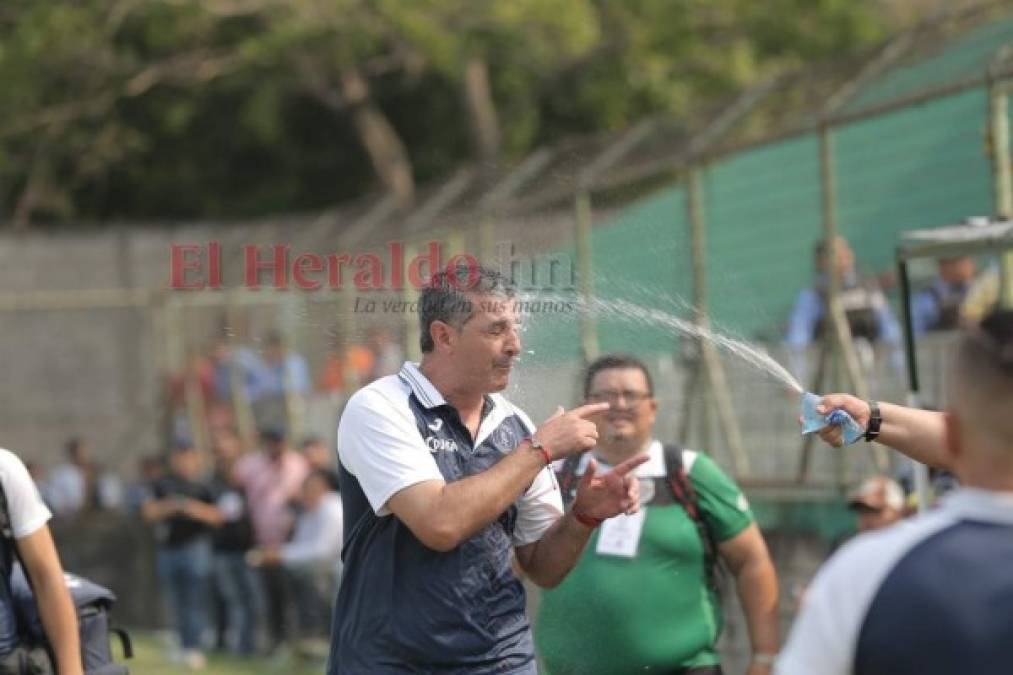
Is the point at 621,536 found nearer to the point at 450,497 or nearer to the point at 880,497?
the point at 450,497

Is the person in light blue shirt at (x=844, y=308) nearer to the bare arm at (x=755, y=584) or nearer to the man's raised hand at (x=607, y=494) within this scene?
the bare arm at (x=755, y=584)

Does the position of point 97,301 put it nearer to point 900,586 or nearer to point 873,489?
point 873,489

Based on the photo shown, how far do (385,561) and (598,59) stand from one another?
22.4m

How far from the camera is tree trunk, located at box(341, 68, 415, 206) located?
94.0 feet

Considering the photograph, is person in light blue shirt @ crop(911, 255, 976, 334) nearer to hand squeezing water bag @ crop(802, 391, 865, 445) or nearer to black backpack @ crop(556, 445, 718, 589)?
black backpack @ crop(556, 445, 718, 589)

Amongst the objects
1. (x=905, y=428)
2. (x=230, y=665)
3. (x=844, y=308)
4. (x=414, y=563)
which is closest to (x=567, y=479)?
(x=414, y=563)

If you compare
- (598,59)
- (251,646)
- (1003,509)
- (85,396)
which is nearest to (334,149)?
(598,59)

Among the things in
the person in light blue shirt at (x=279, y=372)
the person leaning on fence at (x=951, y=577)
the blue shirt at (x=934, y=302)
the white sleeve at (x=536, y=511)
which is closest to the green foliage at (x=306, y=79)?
the person in light blue shirt at (x=279, y=372)

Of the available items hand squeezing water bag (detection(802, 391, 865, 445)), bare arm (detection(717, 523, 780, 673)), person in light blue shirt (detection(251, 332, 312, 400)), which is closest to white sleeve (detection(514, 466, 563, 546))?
hand squeezing water bag (detection(802, 391, 865, 445))

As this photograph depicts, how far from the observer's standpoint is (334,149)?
102 ft

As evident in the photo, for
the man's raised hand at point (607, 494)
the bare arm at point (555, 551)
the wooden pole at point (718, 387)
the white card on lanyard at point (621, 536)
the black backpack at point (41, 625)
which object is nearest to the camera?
the man's raised hand at point (607, 494)

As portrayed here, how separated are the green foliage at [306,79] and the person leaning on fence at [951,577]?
2198 cm

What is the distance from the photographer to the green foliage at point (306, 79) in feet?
85.1

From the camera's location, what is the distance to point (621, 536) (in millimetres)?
7078
